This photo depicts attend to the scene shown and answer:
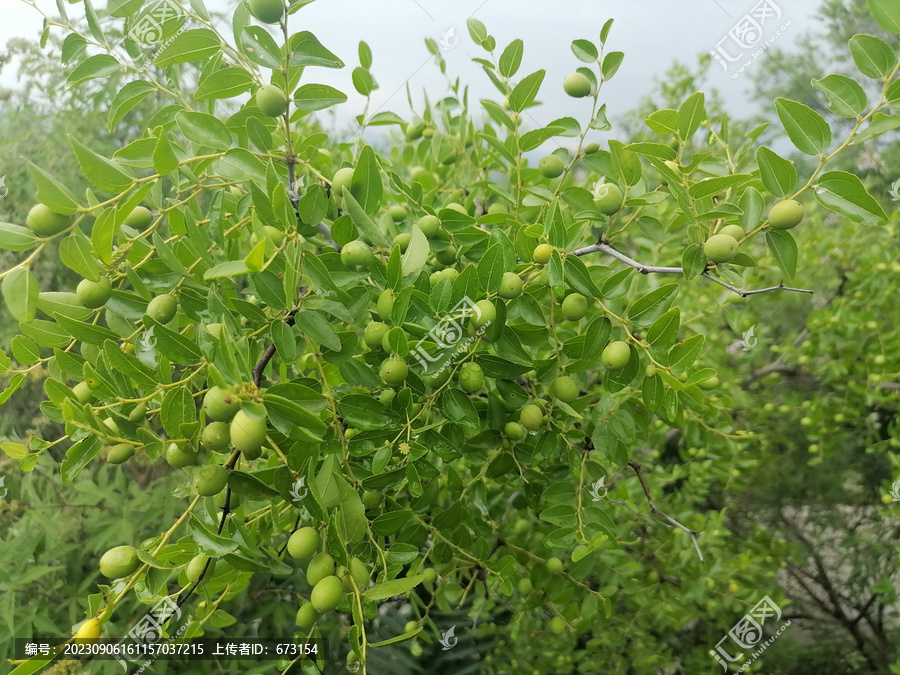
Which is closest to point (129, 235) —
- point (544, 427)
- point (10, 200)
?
point (544, 427)

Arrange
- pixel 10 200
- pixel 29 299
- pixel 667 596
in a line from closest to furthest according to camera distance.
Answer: pixel 29 299
pixel 667 596
pixel 10 200

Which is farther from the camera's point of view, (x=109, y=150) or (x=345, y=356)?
(x=109, y=150)

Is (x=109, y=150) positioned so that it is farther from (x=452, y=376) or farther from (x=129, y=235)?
(x=452, y=376)

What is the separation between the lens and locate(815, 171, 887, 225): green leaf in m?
0.51

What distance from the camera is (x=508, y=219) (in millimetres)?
748

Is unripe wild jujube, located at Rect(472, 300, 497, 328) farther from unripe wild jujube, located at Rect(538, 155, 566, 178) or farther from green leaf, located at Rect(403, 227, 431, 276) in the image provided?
unripe wild jujube, located at Rect(538, 155, 566, 178)

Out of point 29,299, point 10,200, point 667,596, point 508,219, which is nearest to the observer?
point 29,299

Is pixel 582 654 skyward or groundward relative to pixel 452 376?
groundward

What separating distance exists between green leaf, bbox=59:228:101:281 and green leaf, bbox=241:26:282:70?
245 mm

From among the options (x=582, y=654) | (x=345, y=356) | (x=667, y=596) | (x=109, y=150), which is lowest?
(x=582, y=654)

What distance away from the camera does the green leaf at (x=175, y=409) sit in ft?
1.69

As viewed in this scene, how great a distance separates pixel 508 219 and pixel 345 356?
0.30 m

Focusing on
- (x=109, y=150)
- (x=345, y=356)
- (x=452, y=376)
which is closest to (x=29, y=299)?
(x=345, y=356)

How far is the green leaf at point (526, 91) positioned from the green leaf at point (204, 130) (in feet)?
1.21
